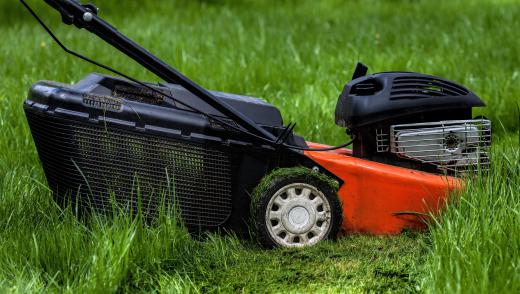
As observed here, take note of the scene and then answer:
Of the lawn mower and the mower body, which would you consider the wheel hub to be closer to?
the lawn mower

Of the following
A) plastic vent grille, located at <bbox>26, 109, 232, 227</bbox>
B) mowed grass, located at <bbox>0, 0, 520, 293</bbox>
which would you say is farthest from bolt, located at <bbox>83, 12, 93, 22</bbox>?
mowed grass, located at <bbox>0, 0, 520, 293</bbox>

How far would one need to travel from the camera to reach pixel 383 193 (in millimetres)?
3238

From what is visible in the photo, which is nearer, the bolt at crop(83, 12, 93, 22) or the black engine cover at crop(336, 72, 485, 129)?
the bolt at crop(83, 12, 93, 22)

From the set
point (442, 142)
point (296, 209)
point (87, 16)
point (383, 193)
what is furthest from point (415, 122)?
point (87, 16)

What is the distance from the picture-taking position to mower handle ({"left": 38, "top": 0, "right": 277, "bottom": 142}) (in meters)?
2.98

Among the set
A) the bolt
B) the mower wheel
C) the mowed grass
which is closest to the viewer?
the mowed grass

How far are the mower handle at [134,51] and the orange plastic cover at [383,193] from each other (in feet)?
1.08

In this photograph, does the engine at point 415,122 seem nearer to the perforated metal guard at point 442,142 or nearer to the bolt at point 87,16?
the perforated metal guard at point 442,142

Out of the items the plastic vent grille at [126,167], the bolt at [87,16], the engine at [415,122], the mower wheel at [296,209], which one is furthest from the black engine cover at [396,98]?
the bolt at [87,16]

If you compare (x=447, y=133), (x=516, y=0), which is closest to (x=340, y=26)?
(x=516, y=0)

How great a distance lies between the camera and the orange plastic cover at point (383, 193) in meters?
3.22

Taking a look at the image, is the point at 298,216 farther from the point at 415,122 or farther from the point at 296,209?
the point at 415,122

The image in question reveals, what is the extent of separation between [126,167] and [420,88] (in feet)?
3.70

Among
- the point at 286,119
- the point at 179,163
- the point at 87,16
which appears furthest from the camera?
the point at 286,119
